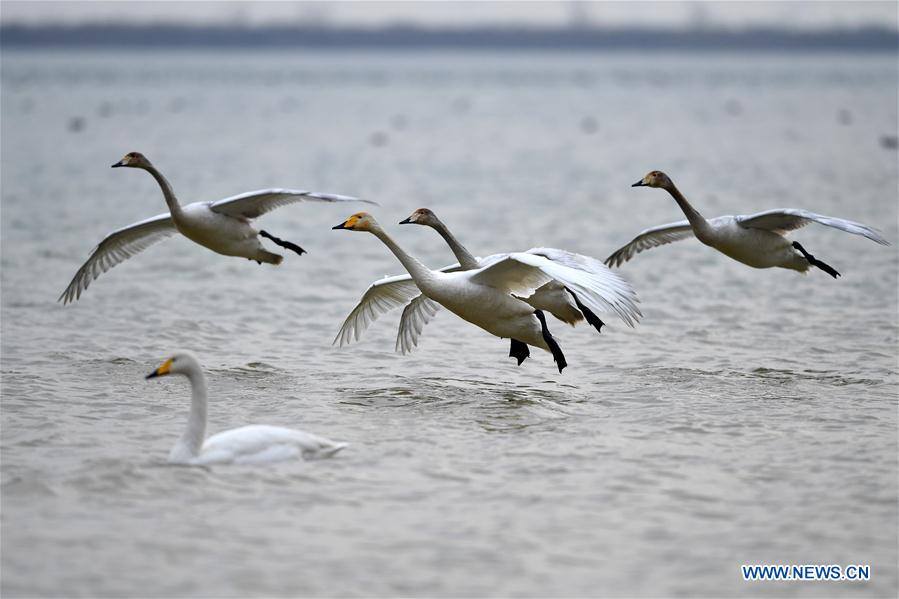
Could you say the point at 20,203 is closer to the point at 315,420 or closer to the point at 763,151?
the point at 315,420

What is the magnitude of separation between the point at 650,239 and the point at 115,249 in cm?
531

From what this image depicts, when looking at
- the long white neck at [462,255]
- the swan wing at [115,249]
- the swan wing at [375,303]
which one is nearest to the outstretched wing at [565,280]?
the long white neck at [462,255]

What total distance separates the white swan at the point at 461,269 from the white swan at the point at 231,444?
2.38 metres

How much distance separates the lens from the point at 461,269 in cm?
1169

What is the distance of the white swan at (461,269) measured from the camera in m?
9.88

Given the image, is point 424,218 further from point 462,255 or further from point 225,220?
point 225,220

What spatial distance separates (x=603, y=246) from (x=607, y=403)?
10.0 m

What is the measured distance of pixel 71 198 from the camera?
28.1 m

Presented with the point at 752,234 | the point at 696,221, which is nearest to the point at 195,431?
the point at 696,221

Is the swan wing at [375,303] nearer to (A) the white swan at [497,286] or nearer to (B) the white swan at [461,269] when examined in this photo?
(B) the white swan at [461,269]

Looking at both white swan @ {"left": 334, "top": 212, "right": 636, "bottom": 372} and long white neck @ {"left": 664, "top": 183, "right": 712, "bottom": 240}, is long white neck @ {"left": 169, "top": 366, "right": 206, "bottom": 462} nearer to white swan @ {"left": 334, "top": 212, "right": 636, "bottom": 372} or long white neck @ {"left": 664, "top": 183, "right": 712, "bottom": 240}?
white swan @ {"left": 334, "top": 212, "right": 636, "bottom": 372}

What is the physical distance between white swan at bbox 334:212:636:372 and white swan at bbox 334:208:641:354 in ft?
0.59

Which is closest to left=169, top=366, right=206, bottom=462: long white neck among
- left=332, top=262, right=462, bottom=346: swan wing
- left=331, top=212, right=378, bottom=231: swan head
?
left=331, top=212, right=378, bottom=231: swan head

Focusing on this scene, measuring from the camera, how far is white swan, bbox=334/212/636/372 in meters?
10.2
